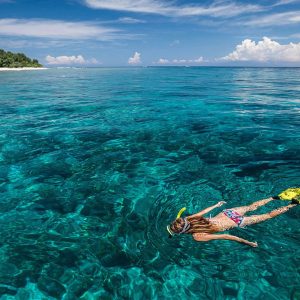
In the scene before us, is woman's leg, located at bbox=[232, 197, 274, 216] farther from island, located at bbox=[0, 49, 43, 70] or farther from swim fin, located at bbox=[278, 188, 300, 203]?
island, located at bbox=[0, 49, 43, 70]

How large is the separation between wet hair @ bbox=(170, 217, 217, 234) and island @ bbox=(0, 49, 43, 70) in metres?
133

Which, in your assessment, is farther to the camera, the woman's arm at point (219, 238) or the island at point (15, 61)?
the island at point (15, 61)

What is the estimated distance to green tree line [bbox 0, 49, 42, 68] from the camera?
122188 mm

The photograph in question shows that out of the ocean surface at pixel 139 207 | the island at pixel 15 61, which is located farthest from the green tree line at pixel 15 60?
the ocean surface at pixel 139 207

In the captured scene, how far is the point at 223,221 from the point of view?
769cm

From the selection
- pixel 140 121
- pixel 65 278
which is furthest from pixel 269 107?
pixel 65 278

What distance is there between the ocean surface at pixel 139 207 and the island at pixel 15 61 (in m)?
120

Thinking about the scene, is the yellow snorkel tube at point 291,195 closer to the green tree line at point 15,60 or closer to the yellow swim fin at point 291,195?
the yellow swim fin at point 291,195

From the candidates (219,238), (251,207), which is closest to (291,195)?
(251,207)

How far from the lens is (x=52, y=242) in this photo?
768 cm

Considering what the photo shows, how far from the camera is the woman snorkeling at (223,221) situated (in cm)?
698

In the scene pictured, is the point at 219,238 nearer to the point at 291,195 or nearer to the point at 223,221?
the point at 223,221

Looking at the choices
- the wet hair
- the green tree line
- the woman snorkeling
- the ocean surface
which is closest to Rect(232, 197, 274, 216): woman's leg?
the woman snorkeling

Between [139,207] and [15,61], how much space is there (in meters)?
142
